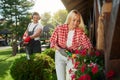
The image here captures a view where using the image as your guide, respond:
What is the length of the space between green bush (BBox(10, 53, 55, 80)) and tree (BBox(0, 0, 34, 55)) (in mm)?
28081

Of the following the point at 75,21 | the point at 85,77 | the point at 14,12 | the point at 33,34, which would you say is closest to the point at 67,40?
the point at 75,21

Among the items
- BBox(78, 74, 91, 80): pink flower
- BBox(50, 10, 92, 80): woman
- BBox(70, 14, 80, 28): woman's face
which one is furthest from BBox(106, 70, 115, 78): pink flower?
BBox(70, 14, 80, 28): woman's face

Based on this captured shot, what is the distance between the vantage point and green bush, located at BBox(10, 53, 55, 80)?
28.0 ft

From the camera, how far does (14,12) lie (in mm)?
37531

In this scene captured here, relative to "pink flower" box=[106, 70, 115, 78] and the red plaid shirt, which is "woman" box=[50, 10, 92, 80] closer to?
the red plaid shirt

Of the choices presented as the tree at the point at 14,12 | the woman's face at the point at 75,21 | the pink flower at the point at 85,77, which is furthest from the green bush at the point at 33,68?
the tree at the point at 14,12

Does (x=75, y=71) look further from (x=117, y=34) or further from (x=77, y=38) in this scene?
(x=117, y=34)

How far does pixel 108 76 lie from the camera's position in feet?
16.3

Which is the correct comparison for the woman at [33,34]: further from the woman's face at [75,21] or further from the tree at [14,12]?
the tree at [14,12]

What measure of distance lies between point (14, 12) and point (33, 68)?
1161 inches

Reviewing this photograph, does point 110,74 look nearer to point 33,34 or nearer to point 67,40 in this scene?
point 67,40

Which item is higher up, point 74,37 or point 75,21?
point 75,21

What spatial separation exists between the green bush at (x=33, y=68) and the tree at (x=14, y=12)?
92.1 feet

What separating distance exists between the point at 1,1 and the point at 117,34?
34.3 meters
